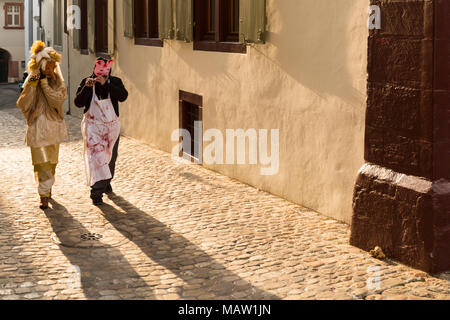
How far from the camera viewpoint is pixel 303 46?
29.6 feet

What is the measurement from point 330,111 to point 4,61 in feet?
130

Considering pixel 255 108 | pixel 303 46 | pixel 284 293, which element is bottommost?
pixel 284 293

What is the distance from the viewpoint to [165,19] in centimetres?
1289

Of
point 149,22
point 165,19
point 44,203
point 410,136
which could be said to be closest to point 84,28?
point 149,22

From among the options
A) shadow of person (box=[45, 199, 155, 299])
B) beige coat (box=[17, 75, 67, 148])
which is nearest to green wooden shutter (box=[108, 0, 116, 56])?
beige coat (box=[17, 75, 67, 148])

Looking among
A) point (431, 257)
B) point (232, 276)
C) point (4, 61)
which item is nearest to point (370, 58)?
point (431, 257)

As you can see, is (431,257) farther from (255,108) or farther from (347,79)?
(255,108)

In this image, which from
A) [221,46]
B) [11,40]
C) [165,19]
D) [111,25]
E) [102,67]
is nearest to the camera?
[102,67]

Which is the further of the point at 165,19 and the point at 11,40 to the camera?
the point at 11,40

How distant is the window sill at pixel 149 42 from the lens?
13516mm

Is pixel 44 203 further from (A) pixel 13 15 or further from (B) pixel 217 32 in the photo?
(A) pixel 13 15

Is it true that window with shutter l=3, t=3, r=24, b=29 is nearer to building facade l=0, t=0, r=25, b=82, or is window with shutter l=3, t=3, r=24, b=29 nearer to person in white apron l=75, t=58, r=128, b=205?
building facade l=0, t=0, r=25, b=82

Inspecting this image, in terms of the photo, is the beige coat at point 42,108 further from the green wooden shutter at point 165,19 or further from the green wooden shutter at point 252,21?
the green wooden shutter at point 165,19

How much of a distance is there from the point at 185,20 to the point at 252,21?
2.43m
